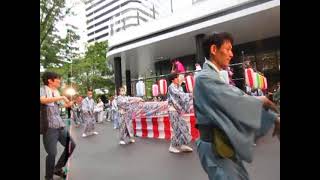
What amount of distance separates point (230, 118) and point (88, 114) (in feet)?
2.35

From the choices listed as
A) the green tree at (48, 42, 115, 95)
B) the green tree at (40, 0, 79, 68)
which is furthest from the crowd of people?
the green tree at (40, 0, 79, 68)

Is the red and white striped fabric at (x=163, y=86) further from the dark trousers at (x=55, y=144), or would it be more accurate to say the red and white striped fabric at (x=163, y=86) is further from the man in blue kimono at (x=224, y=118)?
the dark trousers at (x=55, y=144)

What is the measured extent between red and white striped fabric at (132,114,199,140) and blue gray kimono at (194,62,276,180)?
8 cm

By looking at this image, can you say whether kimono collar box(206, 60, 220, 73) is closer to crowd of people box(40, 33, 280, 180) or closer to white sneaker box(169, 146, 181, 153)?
crowd of people box(40, 33, 280, 180)

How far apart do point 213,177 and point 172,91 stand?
40 centimetres

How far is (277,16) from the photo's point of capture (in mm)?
1356

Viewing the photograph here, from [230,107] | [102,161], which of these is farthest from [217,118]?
[102,161]

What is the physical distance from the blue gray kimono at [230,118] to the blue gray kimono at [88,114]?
565 mm

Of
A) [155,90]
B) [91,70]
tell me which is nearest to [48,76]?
[91,70]

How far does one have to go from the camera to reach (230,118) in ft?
4.51

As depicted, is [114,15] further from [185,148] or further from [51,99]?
[185,148]

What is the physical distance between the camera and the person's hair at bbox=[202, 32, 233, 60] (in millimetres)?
1418

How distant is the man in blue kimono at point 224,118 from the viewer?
1369 millimetres
